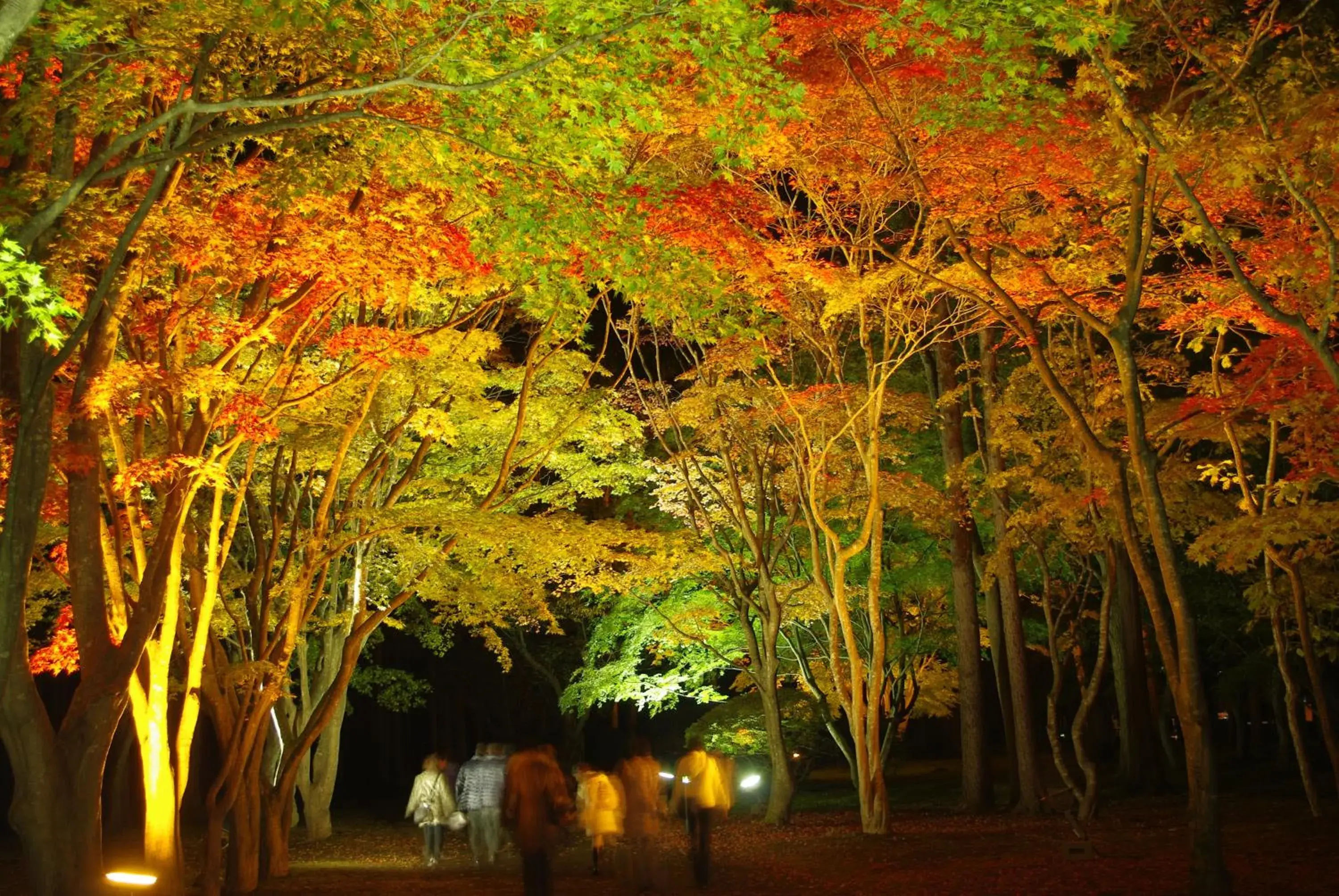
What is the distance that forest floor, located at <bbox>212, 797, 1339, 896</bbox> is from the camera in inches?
407

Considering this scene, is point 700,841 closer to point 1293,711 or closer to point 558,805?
point 558,805

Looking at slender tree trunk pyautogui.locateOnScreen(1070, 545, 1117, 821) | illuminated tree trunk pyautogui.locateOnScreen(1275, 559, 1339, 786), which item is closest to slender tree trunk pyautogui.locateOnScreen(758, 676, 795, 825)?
slender tree trunk pyautogui.locateOnScreen(1070, 545, 1117, 821)

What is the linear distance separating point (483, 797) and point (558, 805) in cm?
473

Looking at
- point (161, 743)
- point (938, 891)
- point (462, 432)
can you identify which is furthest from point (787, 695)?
point (161, 743)

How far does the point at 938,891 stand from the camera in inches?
411

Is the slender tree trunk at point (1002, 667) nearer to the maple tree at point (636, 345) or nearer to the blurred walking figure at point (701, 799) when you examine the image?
the maple tree at point (636, 345)

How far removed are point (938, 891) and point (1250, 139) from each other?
792 cm

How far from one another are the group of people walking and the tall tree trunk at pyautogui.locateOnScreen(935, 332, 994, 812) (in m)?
8.06

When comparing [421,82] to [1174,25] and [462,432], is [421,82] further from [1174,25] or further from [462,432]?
[462,432]

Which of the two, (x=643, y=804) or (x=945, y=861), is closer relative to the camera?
(x=643, y=804)

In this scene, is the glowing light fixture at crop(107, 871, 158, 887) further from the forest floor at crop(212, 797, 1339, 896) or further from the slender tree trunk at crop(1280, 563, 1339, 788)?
the slender tree trunk at crop(1280, 563, 1339, 788)

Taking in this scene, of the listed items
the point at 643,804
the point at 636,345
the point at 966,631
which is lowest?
the point at 643,804

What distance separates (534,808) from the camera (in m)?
8.77

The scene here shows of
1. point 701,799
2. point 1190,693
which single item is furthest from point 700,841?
point 1190,693
